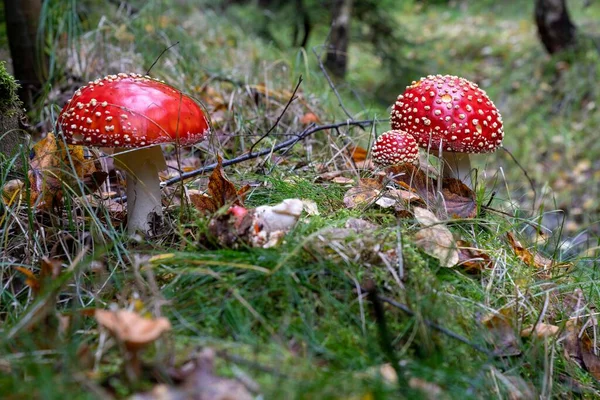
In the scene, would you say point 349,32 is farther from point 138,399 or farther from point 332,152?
point 138,399

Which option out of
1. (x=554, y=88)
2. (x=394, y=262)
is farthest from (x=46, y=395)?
(x=554, y=88)

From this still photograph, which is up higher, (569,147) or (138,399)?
(138,399)

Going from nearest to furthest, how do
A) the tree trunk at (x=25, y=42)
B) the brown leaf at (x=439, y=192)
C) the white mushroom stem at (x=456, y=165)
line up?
the brown leaf at (x=439, y=192) < the white mushroom stem at (x=456, y=165) < the tree trunk at (x=25, y=42)

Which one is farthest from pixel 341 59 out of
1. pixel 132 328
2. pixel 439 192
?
pixel 132 328

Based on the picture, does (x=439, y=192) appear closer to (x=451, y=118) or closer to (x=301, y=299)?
(x=451, y=118)

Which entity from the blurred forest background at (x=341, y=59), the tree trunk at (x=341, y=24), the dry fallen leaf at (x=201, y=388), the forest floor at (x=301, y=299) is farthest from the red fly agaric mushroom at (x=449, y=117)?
the tree trunk at (x=341, y=24)

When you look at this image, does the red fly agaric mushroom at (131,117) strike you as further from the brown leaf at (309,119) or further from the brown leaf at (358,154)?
the brown leaf at (309,119)
